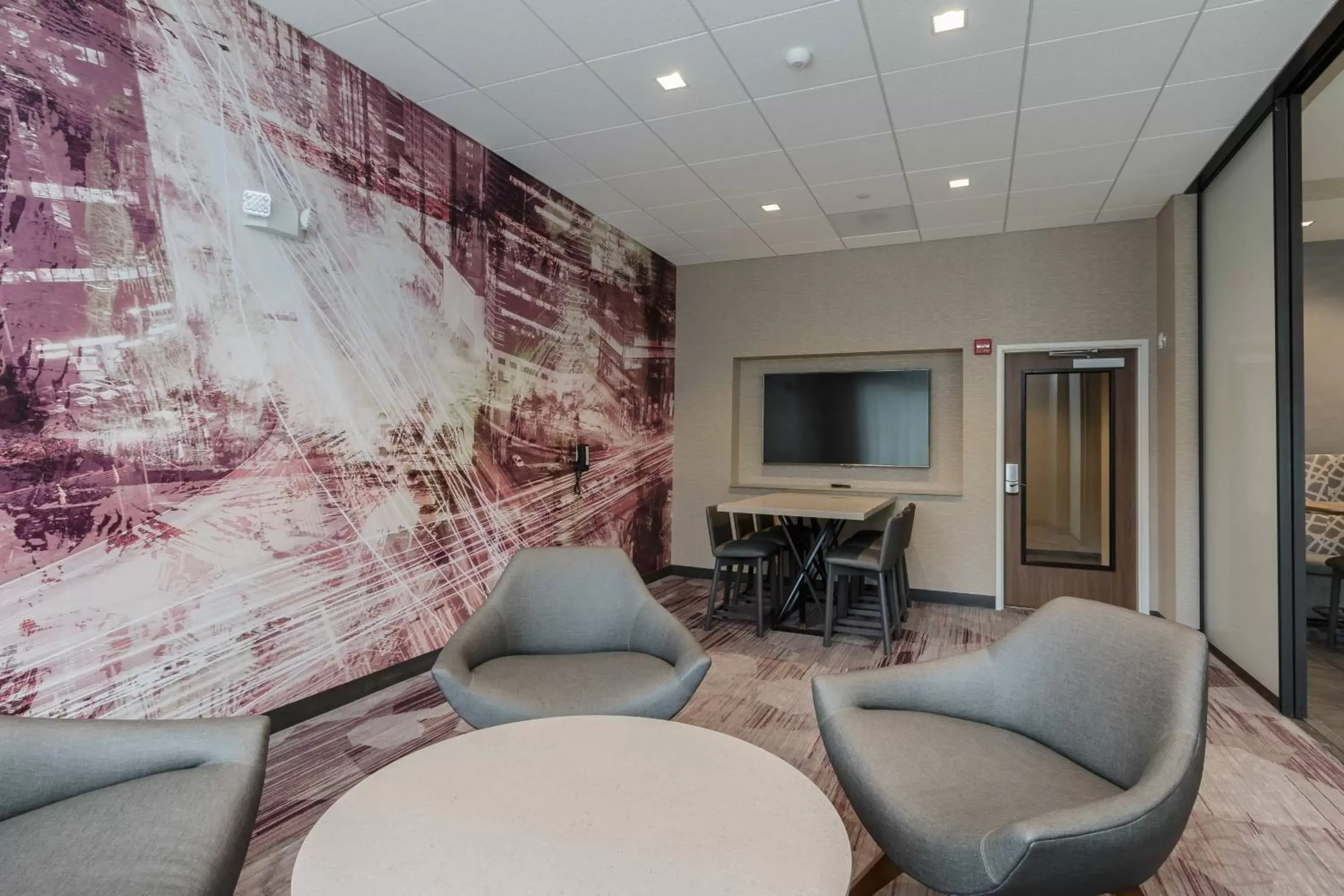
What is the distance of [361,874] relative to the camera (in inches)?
45.3

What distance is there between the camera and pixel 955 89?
332 centimetres

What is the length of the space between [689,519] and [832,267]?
2664 mm

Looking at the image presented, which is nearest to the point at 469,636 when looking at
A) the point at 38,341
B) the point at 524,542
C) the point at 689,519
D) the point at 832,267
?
the point at 38,341

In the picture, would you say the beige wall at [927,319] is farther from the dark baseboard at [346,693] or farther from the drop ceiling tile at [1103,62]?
the dark baseboard at [346,693]

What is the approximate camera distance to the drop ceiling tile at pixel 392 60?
2.98m

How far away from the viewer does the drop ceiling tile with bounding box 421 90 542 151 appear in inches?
140

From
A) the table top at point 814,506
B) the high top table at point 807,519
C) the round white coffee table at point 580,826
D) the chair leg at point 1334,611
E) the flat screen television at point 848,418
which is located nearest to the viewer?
the round white coffee table at point 580,826

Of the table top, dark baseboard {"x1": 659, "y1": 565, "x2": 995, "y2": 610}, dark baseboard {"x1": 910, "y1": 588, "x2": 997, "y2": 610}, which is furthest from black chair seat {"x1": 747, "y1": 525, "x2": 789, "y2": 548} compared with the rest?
dark baseboard {"x1": 910, "y1": 588, "x2": 997, "y2": 610}

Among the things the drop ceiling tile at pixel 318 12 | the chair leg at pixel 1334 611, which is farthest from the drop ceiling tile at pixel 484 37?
the chair leg at pixel 1334 611

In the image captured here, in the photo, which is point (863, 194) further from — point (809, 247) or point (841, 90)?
point (841, 90)

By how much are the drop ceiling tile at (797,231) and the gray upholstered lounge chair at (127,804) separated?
476 cm

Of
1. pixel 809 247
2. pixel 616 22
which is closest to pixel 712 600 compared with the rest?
pixel 809 247

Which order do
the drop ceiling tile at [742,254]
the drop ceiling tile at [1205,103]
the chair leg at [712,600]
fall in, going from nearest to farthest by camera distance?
the drop ceiling tile at [1205,103] → the chair leg at [712,600] → the drop ceiling tile at [742,254]

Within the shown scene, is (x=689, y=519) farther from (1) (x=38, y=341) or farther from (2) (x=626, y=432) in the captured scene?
(1) (x=38, y=341)
